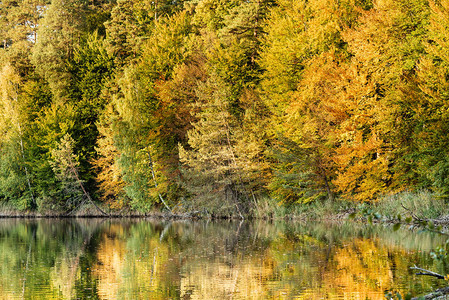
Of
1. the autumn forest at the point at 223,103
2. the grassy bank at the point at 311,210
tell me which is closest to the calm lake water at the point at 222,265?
the grassy bank at the point at 311,210

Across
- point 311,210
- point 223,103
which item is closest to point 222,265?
point 311,210

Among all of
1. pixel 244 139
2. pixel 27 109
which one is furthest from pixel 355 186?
pixel 27 109

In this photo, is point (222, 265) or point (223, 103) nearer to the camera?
point (222, 265)

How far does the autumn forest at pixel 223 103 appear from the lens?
27.0 meters

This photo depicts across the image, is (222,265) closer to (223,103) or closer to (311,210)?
(311,210)

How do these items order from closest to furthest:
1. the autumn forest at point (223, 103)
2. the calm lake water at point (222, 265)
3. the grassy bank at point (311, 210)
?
1. the calm lake water at point (222, 265)
2. the grassy bank at point (311, 210)
3. the autumn forest at point (223, 103)

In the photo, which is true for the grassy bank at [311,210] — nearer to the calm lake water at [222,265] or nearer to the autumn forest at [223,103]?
the autumn forest at [223,103]

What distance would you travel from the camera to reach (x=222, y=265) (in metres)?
15.4

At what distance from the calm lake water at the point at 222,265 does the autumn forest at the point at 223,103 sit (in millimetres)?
4757

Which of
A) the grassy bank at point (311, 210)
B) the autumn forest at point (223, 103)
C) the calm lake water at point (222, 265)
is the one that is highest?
the autumn forest at point (223, 103)

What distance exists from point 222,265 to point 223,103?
61.8ft

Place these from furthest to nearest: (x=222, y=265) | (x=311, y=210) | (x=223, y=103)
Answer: (x=223, y=103), (x=311, y=210), (x=222, y=265)

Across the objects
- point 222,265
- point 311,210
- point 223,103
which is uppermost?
point 223,103

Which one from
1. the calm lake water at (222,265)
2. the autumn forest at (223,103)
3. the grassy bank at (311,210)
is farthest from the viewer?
the autumn forest at (223,103)
